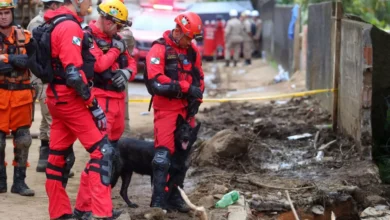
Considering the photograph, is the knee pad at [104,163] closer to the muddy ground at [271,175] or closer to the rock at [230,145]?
the muddy ground at [271,175]

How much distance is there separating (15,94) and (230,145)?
296cm

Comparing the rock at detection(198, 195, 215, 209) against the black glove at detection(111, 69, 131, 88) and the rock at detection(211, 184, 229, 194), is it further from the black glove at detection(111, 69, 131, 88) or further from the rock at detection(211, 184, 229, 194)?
the black glove at detection(111, 69, 131, 88)

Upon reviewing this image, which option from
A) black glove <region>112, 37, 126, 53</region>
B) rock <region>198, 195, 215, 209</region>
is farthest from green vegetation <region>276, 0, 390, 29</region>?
black glove <region>112, 37, 126, 53</region>

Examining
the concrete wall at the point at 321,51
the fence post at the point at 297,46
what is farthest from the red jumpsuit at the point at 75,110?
the fence post at the point at 297,46

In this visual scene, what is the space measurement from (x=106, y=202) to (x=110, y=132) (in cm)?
86

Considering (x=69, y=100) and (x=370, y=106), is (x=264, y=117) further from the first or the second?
(x=69, y=100)

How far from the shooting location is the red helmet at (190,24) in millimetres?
8273

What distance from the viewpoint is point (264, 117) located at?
1553cm

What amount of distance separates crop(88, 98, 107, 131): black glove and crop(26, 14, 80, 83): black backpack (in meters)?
0.43

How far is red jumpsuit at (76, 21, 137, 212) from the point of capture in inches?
313

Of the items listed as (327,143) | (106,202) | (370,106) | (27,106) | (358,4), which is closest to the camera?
(106,202)

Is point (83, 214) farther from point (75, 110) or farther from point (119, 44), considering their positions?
point (119, 44)

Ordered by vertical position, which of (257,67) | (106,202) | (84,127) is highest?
(84,127)

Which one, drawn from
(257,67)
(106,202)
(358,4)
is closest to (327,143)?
(106,202)
